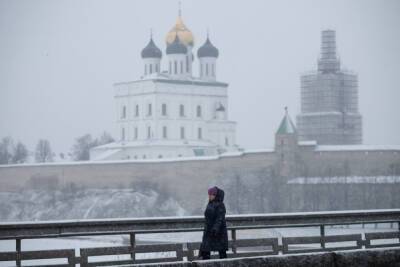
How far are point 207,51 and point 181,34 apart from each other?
7.60 feet

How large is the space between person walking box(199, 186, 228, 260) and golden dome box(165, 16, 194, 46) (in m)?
72.6

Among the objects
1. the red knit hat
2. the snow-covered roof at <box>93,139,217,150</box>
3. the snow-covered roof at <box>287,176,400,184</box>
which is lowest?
the red knit hat

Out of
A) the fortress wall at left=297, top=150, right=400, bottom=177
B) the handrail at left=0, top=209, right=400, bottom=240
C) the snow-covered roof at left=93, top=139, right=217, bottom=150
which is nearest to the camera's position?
the handrail at left=0, top=209, right=400, bottom=240

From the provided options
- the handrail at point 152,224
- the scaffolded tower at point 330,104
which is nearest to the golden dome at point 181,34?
the scaffolded tower at point 330,104

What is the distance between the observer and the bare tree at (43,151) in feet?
304

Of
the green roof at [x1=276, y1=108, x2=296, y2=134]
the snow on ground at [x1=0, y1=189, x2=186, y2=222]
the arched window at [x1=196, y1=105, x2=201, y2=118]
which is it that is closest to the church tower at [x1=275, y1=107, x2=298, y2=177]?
the green roof at [x1=276, y1=108, x2=296, y2=134]

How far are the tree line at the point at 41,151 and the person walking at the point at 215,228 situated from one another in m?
80.2

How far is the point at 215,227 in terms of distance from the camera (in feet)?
A: 33.0

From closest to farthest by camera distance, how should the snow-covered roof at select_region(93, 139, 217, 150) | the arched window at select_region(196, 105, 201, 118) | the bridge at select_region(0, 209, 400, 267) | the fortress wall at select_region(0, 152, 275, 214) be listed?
the bridge at select_region(0, 209, 400, 267), the fortress wall at select_region(0, 152, 275, 214), the snow-covered roof at select_region(93, 139, 217, 150), the arched window at select_region(196, 105, 201, 118)

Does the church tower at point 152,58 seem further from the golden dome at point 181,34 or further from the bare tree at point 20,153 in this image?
the bare tree at point 20,153

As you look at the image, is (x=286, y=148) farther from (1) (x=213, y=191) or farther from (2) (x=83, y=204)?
(1) (x=213, y=191)

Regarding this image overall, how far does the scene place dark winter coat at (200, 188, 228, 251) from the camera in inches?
395

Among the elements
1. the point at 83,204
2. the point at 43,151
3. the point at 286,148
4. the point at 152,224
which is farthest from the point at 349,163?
the point at 152,224

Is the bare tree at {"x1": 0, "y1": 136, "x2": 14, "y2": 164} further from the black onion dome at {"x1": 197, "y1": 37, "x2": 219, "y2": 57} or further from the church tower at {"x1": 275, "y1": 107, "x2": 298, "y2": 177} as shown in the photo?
the church tower at {"x1": 275, "y1": 107, "x2": 298, "y2": 177}
